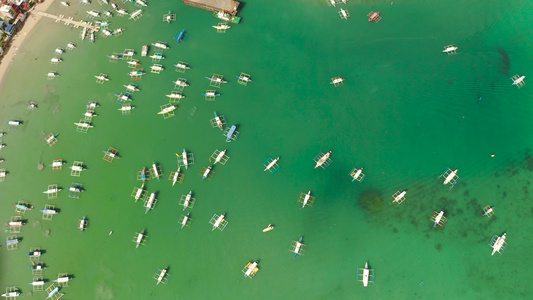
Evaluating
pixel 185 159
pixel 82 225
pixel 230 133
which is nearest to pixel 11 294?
pixel 82 225

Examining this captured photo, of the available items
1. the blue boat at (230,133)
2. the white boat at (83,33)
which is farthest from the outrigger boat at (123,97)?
the blue boat at (230,133)

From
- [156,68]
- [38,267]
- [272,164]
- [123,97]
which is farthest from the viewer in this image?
[156,68]

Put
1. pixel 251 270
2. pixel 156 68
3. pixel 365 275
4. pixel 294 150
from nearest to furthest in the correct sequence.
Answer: pixel 365 275 < pixel 251 270 < pixel 294 150 < pixel 156 68

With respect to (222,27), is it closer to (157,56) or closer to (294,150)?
(157,56)

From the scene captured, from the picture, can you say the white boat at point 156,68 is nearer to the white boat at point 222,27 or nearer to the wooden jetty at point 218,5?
the white boat at point 222,27

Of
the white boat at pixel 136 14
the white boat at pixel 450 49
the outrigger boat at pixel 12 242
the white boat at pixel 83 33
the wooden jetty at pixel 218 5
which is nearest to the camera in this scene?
the outrigger boat at pixel 12 242

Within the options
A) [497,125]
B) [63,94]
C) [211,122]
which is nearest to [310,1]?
[211,122]
